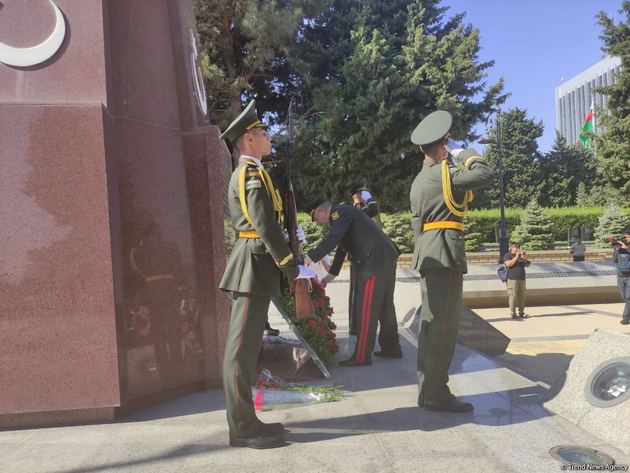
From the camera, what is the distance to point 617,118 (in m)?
28.5

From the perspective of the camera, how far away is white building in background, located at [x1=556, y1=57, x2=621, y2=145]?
373 ft

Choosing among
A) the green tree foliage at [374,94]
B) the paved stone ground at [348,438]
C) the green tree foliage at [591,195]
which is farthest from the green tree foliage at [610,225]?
the paved stone ground at [348,438]

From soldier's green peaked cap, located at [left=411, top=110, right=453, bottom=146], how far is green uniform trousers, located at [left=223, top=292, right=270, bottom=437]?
1666mm

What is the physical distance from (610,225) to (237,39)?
20.3 metres

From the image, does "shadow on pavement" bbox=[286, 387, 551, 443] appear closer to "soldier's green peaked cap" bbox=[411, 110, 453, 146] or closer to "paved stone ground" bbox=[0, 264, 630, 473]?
"paved stone ground" bbox=[0, 264, 630, 473]

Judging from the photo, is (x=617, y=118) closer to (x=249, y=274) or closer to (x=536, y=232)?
(x=536, y=232)

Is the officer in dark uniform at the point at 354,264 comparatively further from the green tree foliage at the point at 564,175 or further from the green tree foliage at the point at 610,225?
the green tree foliage at the point at 564,175

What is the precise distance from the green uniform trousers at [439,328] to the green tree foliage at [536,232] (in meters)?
22.9

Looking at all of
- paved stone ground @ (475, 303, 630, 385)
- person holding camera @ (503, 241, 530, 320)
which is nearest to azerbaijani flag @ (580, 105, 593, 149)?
paved stone ground @ (475, 303, 630, 385)

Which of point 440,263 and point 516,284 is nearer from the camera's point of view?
point 440,263

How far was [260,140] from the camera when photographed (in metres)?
3.29

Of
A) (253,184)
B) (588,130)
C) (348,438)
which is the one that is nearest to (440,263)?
(348,438)

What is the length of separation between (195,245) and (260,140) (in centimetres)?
140

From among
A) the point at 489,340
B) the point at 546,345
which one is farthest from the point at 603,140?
the point at 489,340
